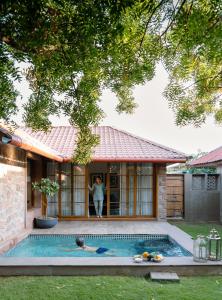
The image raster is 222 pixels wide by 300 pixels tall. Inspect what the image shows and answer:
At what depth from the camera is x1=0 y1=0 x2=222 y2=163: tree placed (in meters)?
2.96

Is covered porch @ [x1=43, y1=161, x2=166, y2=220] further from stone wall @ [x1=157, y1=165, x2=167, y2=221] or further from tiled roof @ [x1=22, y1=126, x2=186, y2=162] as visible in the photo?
tiled roof @ [x1=22, y1=126, x2=186, y2=162]

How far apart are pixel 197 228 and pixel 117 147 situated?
14.6 ft

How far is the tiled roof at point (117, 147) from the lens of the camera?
14.0m

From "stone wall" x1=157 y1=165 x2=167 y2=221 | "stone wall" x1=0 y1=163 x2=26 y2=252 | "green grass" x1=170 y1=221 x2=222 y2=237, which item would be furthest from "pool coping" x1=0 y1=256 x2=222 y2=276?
"stone wall" x1=157 y1=165 x2=167 y2=221

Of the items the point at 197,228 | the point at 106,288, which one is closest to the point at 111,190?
the point at 197,228

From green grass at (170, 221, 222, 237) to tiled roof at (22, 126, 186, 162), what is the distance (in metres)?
2.51

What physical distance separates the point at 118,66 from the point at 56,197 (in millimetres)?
10737

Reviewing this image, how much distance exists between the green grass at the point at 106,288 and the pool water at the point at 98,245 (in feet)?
8.05

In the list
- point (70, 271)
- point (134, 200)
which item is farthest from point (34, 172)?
point (70, 271)

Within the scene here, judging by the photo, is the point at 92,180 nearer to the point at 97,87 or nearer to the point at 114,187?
the point at 114,187

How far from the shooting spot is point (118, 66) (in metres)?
4.79

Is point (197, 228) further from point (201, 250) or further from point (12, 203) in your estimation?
point (12, 203)

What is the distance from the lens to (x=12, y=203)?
10.1m

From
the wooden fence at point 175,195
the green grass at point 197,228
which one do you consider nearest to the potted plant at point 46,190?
the green grass at point 197,228
